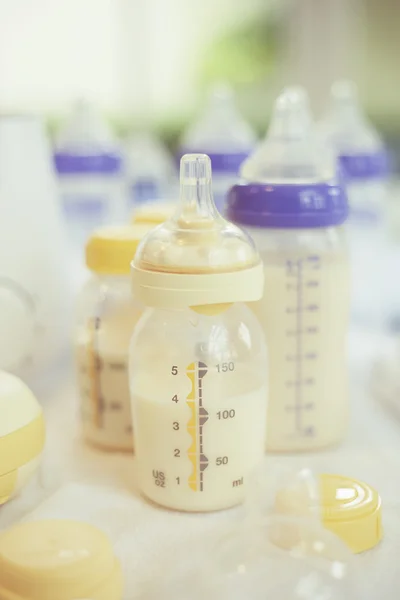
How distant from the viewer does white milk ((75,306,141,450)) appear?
67cm

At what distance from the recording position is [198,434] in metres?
0.56

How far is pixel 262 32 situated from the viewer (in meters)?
1.90

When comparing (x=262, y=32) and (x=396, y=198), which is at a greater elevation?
(x=262, y=32)

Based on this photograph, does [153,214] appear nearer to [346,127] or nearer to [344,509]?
[344,509]

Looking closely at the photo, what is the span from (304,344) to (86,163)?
2.00ft

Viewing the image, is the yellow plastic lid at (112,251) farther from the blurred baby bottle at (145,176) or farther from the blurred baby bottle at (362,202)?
the blurred baby bottle at (145,176)

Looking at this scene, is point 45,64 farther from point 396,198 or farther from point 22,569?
point 22,569

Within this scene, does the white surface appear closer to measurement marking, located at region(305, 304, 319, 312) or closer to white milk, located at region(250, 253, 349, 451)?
white milk, located at region(250, 253, 349, 451)

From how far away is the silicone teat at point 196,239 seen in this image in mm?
530

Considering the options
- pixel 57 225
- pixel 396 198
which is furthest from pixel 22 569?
pixel 396 198

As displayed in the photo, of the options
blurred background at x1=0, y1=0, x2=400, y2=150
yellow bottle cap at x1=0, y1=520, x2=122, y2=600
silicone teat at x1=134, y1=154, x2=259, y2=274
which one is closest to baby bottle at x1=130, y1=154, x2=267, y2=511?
silicone teat at x1=134, y1=154, x2=259, y2=274

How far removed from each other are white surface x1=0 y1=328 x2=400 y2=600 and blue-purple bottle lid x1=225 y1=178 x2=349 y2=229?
202 millimetres

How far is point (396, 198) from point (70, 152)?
31.8 inches

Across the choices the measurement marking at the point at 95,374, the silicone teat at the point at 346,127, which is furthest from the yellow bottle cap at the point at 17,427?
the silicone teat at the point at 346,127
